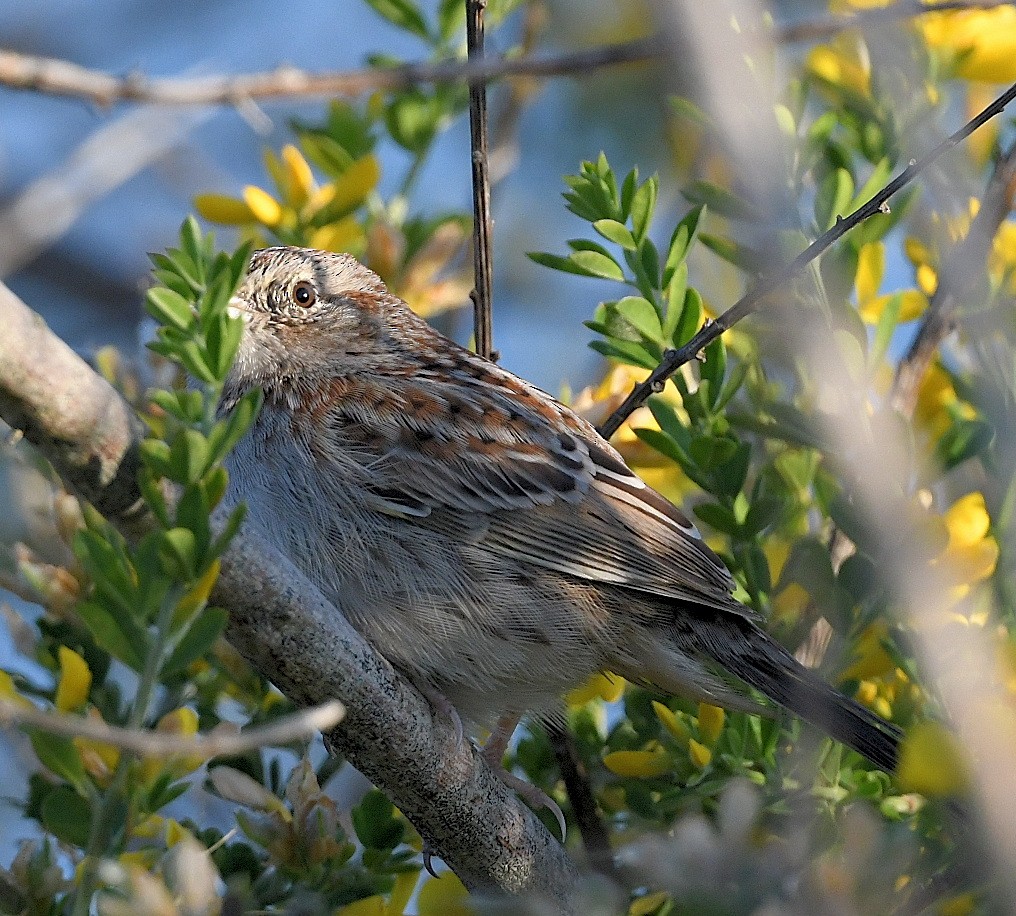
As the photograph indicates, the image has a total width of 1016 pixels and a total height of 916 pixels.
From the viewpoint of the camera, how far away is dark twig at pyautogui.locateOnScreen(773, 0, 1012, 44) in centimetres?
273

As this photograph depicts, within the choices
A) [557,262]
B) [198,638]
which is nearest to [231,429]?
[198,638]

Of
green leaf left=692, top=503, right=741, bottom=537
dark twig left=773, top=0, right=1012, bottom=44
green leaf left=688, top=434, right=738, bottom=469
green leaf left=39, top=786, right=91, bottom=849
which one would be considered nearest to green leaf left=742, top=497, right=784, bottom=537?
green leaf left=692, top=503, right=741, bottom=537

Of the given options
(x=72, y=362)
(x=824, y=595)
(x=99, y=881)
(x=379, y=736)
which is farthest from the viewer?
(x=824, y=595)

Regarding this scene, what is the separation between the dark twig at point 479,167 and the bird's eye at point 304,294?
81 centimetres

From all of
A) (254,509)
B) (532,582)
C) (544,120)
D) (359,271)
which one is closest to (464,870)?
(532,582)

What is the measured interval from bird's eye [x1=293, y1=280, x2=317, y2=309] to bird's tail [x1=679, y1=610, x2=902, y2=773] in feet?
4.90

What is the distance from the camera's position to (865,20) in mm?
2672

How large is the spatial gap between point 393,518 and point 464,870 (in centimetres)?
93

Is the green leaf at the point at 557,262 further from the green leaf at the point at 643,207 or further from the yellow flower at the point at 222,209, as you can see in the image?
the yellow flower at the point at 222,209

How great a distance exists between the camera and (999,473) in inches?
128

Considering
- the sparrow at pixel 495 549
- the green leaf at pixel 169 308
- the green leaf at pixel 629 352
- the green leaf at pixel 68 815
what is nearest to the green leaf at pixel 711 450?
the green leaf at pixel 629 352

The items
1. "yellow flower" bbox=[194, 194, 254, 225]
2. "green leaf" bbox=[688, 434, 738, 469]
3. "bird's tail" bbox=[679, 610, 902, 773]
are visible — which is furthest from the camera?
"yellow flower" bbox=[194, 194, 254, 225]

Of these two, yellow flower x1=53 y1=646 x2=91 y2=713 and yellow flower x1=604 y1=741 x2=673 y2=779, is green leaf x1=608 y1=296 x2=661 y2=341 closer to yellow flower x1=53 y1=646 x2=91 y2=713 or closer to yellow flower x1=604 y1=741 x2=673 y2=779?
yellow flower x1=604 y1=741 x2=673 y2=779

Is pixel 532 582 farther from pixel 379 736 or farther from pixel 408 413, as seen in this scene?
pixel 379 736
